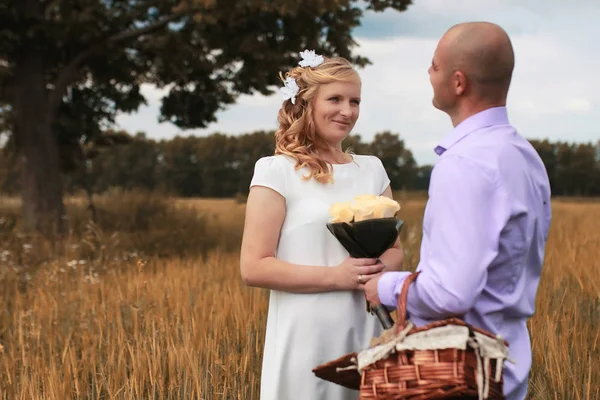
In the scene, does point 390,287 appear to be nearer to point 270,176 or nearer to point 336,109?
point 270,176

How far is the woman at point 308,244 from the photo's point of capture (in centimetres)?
231

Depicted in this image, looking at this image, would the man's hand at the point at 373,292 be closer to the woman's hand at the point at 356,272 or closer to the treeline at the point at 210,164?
the woman's hand at the point at 356,272

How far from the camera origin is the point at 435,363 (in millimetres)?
1527

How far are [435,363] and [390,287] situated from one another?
11.0 inches

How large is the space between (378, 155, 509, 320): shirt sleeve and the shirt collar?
134 mm

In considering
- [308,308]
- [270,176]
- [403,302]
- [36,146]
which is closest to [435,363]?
[403,302]

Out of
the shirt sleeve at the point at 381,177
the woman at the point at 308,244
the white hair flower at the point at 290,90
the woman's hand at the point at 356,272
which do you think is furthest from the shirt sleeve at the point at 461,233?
the white hair flower at the point at 290,90

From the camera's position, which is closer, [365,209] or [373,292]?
[373,292]

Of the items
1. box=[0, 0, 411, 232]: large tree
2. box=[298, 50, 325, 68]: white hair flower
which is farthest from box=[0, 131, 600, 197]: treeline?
box=[298, 50, 325, 68]: white hair flower

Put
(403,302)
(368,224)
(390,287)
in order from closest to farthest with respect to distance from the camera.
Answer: (403,302) < (390,287) < (368,224)

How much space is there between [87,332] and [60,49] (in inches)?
365

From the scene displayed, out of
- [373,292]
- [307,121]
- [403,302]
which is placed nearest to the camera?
[403,302]

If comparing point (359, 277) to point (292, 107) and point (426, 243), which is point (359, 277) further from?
point (292, 107)

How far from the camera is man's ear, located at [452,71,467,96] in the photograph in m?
1.69
